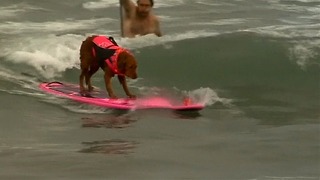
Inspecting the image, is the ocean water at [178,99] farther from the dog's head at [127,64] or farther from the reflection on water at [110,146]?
the dog's head at [127,64]

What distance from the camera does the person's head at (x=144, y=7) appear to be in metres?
10.4

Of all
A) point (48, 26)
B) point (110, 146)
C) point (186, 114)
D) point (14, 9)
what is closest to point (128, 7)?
point (186, 114)

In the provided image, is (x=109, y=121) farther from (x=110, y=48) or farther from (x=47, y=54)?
(x=47, y=54)

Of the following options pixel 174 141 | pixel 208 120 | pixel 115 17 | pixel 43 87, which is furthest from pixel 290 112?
pixel 115 17

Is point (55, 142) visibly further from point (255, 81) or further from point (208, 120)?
point (255, 81)

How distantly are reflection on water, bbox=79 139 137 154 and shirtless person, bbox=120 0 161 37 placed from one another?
4.13 meters

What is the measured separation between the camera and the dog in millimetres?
7699

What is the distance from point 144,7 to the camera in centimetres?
1053

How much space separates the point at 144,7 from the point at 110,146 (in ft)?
14.4

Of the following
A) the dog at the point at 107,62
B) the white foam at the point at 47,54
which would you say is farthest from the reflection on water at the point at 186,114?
the white foam at the point at 47,54

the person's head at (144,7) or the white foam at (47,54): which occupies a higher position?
the person's head at (144,7)

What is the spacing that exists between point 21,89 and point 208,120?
232 cm

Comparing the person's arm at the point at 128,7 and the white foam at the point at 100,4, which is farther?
the white foam at the point at 100,4

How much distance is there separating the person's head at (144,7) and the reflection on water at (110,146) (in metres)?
4.07
